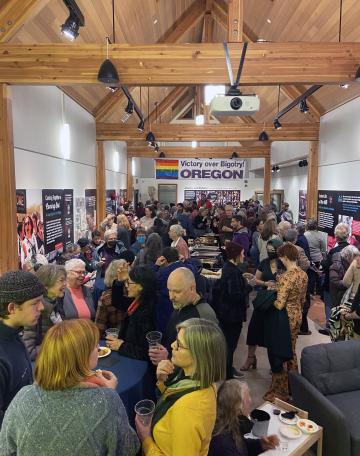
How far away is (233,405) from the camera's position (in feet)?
5.97

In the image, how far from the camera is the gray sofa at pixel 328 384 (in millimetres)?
2713

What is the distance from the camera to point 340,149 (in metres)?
7.86

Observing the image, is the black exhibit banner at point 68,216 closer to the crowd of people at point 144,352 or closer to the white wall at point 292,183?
the crowd of people at point 144,352

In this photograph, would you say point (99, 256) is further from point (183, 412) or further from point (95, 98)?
point (95, 98)

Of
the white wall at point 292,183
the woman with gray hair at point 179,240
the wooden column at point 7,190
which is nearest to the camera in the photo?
the wooden column at point 7,190

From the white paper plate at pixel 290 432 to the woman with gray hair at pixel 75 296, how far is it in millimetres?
1796

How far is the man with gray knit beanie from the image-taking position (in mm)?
1646

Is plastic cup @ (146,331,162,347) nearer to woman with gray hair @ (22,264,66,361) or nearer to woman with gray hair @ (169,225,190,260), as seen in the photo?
woman with gray hair @ (22,264,66,361)

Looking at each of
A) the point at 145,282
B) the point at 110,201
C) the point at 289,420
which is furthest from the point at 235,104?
the point at 110,201

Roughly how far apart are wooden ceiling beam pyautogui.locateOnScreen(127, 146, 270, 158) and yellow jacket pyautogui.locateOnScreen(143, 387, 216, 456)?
44.0 feet

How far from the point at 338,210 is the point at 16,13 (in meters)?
6.87

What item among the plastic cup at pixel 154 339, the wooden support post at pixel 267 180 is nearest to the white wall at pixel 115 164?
the wooden support post at pixel 267 180

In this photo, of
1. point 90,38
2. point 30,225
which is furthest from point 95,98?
point 30,225

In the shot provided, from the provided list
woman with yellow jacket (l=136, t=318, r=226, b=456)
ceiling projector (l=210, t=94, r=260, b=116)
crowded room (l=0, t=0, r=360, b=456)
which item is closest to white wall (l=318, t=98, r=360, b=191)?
crowded room (l=0, t=0, r=360, b=456)
